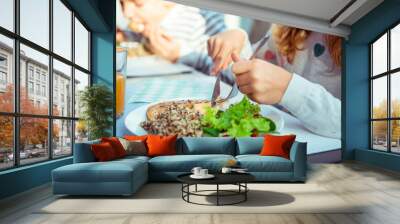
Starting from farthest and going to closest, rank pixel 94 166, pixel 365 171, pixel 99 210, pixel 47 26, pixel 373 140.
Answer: pixel 373 140 < pixel 365 171 < pixel 47 26 < pixel 94 166 < pixel 99 210

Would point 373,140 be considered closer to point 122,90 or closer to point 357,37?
point 357,37

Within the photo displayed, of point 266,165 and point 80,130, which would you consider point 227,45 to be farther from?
point 266,165

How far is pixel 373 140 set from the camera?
9.62 meters

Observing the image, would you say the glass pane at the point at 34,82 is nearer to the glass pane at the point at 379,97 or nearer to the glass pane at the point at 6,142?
the glass pane at the point at 6,142

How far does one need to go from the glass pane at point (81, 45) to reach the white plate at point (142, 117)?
1725mm

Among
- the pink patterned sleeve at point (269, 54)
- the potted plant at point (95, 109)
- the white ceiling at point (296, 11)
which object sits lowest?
the potted plant at point (95, 109)

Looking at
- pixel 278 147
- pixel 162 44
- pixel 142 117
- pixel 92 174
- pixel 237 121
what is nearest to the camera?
pixel 92 174

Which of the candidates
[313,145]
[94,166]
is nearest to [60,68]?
[94,166]

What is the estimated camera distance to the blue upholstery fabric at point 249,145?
7.04m

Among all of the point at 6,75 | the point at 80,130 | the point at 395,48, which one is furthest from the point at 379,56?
the point at 6,75

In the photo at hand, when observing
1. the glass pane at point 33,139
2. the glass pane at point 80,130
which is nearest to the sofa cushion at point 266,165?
the glass pane at point 33,139

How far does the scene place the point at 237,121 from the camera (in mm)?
9695

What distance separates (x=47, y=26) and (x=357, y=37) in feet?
23.4

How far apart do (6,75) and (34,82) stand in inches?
34.0
